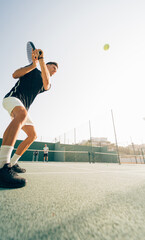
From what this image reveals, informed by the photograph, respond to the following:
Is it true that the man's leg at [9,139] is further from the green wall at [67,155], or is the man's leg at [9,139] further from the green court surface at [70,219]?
the green wall at [67,155]

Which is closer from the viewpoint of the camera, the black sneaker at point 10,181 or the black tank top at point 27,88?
the black sneaker at point 10,181

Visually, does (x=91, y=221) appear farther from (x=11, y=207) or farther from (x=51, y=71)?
(x=51, y=71)

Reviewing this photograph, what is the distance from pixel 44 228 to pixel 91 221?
0.18 m

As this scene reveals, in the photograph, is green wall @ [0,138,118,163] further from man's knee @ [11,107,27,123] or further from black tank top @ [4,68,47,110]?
man's knee @ [11,107,27,123]

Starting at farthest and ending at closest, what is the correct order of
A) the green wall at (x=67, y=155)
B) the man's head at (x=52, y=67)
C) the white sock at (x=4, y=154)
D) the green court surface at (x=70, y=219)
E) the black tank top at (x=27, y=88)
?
the green wall at (x=67, y=155)
the man's head at (x=52, y=67)
the black tank top at (x=27, y=88)
the white sock at (x=4, y=154)
the green court surface at (x=70, y=219)

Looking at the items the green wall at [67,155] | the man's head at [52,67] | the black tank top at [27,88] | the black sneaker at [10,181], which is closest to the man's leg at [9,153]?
the black sneaker at [10,181]

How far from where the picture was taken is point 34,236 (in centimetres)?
39

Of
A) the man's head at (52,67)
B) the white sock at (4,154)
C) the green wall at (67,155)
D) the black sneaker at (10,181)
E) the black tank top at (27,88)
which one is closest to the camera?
the black sneaker at (10,181)

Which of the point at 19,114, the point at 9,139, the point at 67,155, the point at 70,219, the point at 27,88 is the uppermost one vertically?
the point at 27,88

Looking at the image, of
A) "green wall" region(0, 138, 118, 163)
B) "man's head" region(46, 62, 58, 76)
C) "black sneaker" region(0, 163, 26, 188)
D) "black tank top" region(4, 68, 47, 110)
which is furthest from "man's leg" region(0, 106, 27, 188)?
"green wall" region(0, 138, 118, 163)

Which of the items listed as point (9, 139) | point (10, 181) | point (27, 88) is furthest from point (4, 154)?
point (27, 88)

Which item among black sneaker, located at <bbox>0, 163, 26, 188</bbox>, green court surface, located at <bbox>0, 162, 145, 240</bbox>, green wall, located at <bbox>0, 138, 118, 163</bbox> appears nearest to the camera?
green court surface, located at <bbox>0, 162, 145, 240</bbox>

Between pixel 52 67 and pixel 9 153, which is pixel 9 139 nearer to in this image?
pixel 9 153

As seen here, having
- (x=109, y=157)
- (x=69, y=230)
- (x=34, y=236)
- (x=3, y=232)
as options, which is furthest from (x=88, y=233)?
(x=109, y=157)
